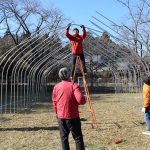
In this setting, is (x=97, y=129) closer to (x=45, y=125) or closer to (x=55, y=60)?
(x=45, y=125)

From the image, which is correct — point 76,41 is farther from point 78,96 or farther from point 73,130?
point 73,130

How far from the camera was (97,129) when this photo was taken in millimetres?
11141

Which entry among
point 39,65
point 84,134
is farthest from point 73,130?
point 39,65

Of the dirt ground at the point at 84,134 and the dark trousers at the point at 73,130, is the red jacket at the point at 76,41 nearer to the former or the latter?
the dirt ground at the point at 84,134

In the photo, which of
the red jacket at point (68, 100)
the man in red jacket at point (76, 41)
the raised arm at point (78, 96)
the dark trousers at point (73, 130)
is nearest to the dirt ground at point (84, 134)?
the dark trousers at point (73, 130)

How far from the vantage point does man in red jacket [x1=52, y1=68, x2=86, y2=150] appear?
7.00 metres

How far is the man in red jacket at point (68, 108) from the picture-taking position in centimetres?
700

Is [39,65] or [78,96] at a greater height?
[39,65]

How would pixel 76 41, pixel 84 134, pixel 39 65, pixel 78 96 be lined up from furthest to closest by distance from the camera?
pixel 39 65 < pixel 76 41 < pixel 84 134 < pixel 78 96

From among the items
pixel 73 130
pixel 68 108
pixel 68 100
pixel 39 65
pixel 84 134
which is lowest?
pixel 84 134

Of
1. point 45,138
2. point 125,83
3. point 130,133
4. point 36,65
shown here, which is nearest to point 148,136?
point 130,133

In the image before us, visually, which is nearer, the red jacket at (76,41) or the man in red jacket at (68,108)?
the man in red jacket at (68,108)

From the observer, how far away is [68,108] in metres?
7.08

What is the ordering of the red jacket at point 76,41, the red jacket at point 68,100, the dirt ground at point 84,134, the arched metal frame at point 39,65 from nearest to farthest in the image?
1. the red jacket at point 68,100
2. the dirt ground at point 84,134
3. the red jacket at point 76,41
4. the arched metal frame at point 39,65
